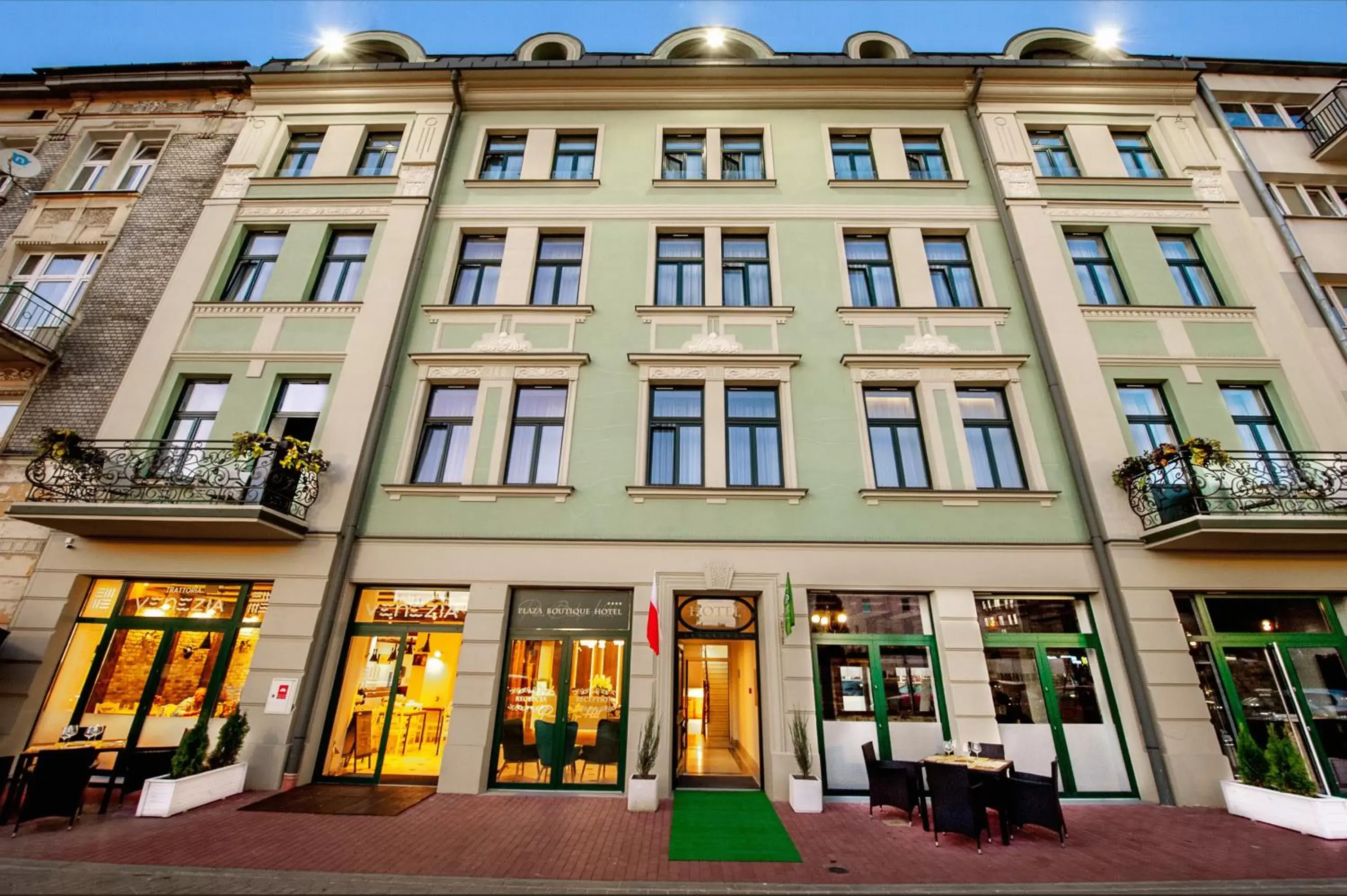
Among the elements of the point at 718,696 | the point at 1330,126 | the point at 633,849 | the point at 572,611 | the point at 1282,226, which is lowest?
the point at 633,849

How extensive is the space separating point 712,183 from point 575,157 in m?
3.72

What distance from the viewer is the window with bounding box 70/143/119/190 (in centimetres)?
1366

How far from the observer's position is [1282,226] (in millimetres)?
12078

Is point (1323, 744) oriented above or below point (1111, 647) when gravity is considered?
below

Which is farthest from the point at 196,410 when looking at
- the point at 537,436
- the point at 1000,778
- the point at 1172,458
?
the point at 1172,458

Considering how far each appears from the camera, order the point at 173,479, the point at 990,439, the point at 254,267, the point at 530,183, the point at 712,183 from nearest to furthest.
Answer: the point at 173,479 < the point at 990,439 < the point at 254,267 < the point at 712,183 < the point at 530,183

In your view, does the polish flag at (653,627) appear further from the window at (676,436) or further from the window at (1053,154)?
the window at (1053,154)

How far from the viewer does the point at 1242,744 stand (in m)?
7.61

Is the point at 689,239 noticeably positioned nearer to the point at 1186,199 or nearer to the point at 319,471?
the point at 319,471

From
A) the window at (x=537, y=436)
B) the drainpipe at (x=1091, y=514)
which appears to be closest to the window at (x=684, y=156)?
the window at (x=537, y=436)

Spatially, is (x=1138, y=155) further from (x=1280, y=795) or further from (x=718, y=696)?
(x=718, y=696)

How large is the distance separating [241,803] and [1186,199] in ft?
69.0

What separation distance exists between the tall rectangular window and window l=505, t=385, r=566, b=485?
224 cm

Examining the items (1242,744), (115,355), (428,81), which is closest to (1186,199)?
(1242,744)
